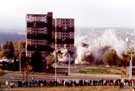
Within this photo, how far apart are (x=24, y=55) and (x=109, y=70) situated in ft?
8.69

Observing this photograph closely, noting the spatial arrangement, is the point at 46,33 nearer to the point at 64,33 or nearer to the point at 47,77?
the point at 64,33

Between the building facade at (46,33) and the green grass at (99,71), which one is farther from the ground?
the building facade at (46,33)

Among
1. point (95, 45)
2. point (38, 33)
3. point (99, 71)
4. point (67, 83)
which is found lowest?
point (67, 83)

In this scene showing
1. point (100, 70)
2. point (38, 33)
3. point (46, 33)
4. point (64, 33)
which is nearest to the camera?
point (38, 33)

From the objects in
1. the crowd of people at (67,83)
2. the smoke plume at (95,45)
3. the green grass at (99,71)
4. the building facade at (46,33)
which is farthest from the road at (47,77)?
the smoke plume at (95,45)

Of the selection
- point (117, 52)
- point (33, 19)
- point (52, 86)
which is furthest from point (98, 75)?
point (33, 19)

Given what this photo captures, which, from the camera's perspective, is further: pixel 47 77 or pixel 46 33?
pixel 46 33

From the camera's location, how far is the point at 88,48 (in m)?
10.8

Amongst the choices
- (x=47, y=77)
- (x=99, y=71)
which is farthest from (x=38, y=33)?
(x=99, y=71)

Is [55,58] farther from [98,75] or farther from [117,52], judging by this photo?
[117,52]

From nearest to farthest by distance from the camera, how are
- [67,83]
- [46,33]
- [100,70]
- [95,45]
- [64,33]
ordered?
[67,83]
[46,33]
[64,33]
[100,70]
[95,45]

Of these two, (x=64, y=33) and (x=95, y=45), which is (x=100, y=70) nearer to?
(x=95, y=45)

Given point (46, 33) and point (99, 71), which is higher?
point (46, 33)

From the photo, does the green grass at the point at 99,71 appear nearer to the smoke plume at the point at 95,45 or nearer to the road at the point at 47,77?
the road at the point at 47,77
